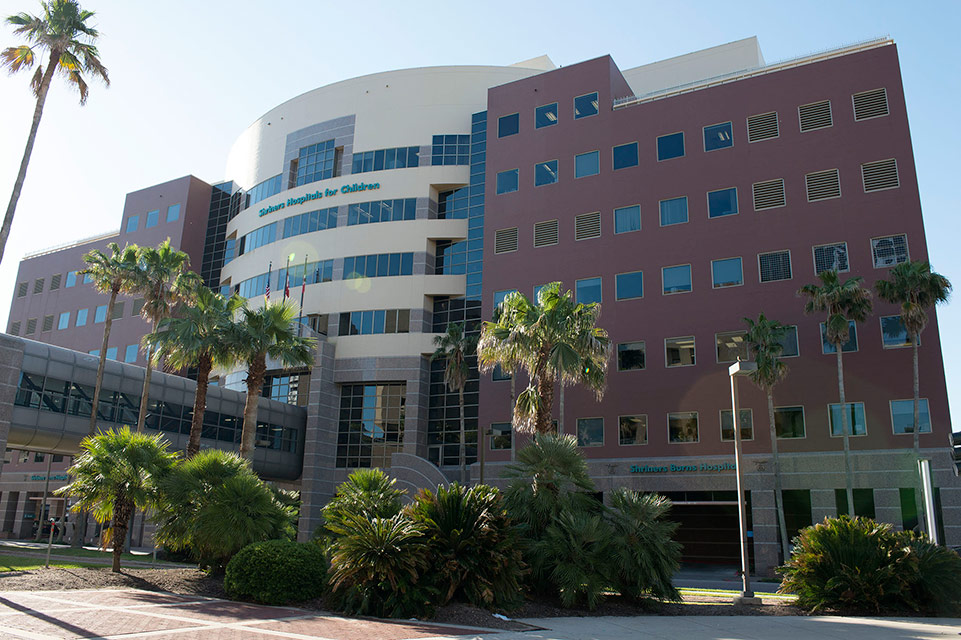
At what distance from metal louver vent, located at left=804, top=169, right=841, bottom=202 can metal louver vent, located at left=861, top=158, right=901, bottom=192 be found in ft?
4.42

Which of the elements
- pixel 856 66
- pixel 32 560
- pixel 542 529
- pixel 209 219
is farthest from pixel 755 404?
pixel 209 219

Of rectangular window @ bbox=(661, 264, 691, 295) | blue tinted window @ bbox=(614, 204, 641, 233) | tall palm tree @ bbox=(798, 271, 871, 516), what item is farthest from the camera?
blue tinted window @ bbox=(614, 204, 641, 233)

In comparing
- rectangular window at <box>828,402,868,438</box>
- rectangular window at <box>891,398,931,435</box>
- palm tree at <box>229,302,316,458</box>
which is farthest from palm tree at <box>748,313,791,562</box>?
palm tree at <box>229,302,316,458</box>

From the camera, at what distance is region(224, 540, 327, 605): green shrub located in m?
17.9

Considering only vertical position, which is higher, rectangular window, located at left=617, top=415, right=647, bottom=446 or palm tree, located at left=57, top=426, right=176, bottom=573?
rectangular window, located at left=617, top=415, right=647, bottom=446

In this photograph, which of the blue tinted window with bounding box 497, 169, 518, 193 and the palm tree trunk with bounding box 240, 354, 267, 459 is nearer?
the palm tree trunk with bounding box 240, 354, 267, 459

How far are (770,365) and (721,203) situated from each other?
11.1m

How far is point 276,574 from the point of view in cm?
1795

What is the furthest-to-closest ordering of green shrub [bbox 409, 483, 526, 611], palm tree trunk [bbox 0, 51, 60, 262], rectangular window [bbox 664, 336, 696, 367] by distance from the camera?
rectangular window [bbox 664, 336, 696, 367]
palm tree trunk [bbox 0, 51, 60, 262]
green shrub [bbox 409, 483, 526, 611]

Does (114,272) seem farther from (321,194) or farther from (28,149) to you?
(321,194)

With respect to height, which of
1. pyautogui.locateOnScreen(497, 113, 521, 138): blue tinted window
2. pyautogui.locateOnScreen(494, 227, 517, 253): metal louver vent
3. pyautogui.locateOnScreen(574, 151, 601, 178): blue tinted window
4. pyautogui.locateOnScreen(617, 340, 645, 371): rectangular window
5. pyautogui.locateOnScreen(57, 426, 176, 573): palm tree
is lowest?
pyautogui.locateOnScreen(57, 426, 176, 573): palm tree

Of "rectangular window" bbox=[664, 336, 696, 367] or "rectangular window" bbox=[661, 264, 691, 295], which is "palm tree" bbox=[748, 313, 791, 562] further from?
"rectangular window" bbox=[661, 264, 691, 295]

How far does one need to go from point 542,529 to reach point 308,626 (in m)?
7.39

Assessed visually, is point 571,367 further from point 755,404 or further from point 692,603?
point 755,404
